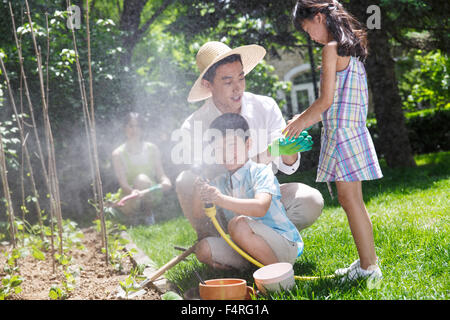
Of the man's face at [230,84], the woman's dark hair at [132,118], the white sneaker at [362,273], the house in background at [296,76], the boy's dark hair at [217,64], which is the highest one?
the house in background at [296,76]

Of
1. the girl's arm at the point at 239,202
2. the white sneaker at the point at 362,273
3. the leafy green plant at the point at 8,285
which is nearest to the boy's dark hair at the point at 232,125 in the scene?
the girl's arm at the point at 239,202

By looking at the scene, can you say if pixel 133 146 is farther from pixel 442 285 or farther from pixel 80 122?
pixel 442 285

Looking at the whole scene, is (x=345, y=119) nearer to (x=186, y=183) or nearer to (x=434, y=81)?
(x=186, y=183)

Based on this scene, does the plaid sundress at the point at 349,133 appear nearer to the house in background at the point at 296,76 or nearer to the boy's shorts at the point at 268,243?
the boy's shorts at the point at 268,243

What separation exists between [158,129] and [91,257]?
2.87 m

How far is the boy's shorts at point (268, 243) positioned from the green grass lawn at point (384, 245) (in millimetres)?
84

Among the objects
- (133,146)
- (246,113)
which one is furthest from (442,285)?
(133,146)

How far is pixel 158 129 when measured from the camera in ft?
18.7

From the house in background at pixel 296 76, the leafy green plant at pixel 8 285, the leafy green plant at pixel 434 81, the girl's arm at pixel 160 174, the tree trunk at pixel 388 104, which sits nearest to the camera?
the leafy green plant at pixel 8 285

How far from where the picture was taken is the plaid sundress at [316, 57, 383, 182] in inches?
71.0

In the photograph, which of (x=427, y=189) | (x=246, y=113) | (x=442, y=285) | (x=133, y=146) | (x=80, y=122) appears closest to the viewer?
(x=442, y=285)

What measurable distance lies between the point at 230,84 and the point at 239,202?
708mm

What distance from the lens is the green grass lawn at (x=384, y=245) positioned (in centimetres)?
164

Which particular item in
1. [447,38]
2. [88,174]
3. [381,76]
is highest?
[447,38]
